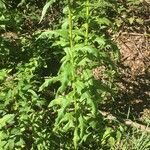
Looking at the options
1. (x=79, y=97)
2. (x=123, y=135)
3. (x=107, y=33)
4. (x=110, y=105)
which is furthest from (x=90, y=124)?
(x=107, y=33)

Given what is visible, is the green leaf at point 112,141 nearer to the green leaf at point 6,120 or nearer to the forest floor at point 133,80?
the forest floor at point 133,80

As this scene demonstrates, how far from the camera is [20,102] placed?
4.52 meters

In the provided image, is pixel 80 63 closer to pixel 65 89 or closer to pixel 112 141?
pixel 65 89

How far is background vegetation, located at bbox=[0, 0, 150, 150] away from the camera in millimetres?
3916

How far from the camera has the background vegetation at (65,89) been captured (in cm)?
392

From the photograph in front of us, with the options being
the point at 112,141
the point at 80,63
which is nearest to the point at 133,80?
the point at 112,141

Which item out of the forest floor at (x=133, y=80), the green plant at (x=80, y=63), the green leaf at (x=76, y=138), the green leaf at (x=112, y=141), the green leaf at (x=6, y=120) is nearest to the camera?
the green plant at (x=80, y=63)

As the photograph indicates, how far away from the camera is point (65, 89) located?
14.4ft

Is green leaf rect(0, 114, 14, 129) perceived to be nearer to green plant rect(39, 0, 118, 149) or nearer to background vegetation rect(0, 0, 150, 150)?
background vegetation rect(0, 0, 150, 150)

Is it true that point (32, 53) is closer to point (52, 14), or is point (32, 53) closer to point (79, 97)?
point (79, 97)

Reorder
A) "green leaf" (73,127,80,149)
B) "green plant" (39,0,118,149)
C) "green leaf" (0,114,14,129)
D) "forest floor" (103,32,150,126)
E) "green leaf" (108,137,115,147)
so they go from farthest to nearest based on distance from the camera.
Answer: "forest floor" (103,32,150,126), "green leaf" (108,137,115,147), "green leaf" (73,127,80,149), "green leaf" (0,114,14,129), "green plant" (39,0,118,149)

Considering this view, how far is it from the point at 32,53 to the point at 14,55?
459 mm

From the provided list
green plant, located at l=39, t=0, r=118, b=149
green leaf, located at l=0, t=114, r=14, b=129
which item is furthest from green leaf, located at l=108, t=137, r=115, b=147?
green leaf, located at l=0, t=114, r=14, b=129

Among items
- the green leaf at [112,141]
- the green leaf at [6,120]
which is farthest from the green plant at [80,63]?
the green leaf at [6,120]
